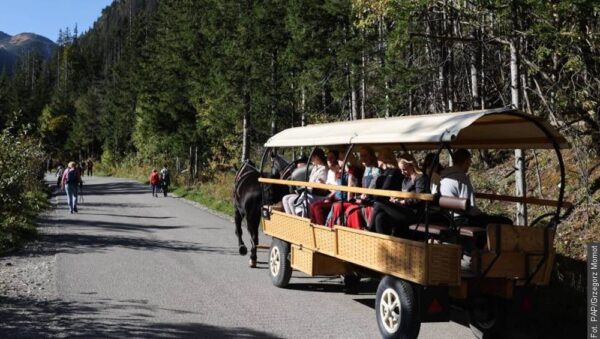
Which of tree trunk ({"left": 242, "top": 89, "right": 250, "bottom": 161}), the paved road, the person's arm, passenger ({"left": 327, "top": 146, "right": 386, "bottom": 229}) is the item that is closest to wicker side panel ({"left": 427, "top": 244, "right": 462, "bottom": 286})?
the paved road

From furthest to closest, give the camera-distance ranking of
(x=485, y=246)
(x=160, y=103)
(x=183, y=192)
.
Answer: (x=160, y=103), (x=183, y=192), (x=485, y=246)

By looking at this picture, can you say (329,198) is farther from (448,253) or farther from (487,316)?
(448,253)

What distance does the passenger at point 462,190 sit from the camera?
23.6 feet

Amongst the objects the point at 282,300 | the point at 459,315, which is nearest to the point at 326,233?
the point at 282,300

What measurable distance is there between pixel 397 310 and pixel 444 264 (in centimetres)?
85

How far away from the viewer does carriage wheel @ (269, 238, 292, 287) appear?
9719 mm

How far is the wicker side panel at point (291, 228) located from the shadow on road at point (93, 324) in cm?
211

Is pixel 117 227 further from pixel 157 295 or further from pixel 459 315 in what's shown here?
pixel 459 315

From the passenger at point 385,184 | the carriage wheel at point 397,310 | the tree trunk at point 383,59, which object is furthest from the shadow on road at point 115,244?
the tree trunk at point 383,59

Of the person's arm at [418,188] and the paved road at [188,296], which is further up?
the person's arm at [418,188]

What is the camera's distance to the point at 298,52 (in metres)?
25.0

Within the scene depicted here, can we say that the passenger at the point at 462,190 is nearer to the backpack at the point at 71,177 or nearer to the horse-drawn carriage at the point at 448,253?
the horse-drawn carriage at the point at 448,253

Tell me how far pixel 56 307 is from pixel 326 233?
151 inches

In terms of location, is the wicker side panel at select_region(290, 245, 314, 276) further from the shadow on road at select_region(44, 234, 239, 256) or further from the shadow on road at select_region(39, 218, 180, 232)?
the shadow on road at select_region(39, 218, 180, 232)
